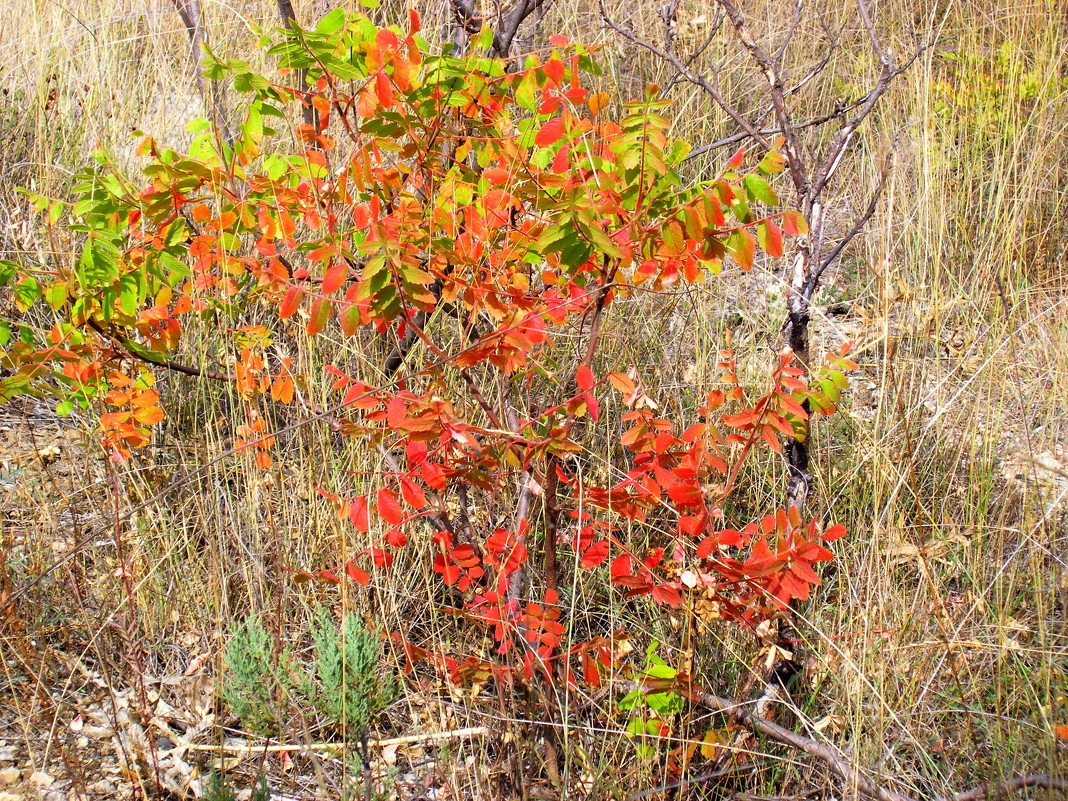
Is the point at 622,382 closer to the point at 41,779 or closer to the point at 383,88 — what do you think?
the point at 383,88

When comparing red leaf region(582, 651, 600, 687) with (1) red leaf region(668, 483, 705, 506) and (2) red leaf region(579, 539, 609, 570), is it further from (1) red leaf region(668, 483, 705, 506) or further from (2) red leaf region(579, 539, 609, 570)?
(1) red leaf region(668, 483, 705, 506)

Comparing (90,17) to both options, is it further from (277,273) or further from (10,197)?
(277,273)

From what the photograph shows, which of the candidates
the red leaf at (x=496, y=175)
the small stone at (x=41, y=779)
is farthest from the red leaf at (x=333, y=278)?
the small stone at (x=41, y=779)

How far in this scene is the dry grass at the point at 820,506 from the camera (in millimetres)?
1638

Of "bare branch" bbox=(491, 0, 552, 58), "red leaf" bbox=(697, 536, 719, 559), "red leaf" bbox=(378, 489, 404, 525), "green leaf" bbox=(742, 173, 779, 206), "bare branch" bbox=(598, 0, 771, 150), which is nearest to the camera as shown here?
"green leaf" bbox=(742, 173, 779, 206)

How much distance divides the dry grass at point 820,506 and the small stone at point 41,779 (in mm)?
57

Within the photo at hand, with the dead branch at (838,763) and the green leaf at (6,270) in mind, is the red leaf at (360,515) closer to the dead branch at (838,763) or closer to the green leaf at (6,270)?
the dead branch at (838,763)

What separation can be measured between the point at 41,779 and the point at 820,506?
1.78m

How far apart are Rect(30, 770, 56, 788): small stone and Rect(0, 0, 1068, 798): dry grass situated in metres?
0.06

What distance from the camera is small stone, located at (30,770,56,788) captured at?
1565 millimetres

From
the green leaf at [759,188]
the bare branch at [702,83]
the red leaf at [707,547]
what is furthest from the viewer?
the bare branch at [702,83]

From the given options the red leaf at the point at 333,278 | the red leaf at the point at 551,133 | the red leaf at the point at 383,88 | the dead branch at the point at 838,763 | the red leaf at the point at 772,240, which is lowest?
the dead branch at the point at 838,763

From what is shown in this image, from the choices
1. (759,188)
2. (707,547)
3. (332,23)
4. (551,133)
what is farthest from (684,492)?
(332,23)

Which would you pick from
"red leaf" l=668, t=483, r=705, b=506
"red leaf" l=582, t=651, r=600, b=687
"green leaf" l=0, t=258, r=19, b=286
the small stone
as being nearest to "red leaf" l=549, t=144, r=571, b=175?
"red leaf" l=668, t=483, r=705, b=506
